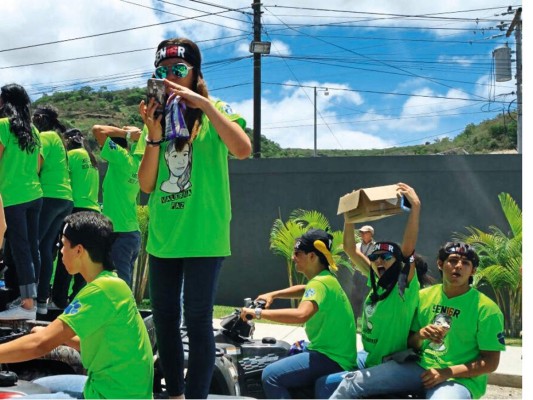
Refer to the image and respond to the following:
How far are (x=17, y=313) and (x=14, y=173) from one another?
3.46 ft

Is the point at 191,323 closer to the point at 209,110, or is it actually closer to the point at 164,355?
the point at 164,355

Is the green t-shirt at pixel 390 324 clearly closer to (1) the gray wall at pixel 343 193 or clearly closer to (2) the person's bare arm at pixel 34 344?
(2) the person's bare arm at pixel 34 344

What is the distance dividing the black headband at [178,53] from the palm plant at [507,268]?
22.3 feet

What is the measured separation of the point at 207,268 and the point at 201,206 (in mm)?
292

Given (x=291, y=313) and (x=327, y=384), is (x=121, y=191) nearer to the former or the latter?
(x=291, y=313)

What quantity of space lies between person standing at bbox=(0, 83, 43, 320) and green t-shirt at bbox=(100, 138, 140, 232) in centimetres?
85

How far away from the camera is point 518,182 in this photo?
10461 millimetres

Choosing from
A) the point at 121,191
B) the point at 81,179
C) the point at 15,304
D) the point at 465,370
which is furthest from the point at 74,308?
the point at 81,179

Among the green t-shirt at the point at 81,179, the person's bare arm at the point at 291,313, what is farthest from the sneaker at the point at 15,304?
the person's bare arm at the point at 291,313

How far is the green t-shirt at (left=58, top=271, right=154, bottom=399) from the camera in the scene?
274 centimetres

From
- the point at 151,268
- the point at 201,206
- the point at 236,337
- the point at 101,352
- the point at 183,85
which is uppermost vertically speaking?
the point at 183,85

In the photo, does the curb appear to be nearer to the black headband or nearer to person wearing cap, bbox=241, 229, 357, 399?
person wearing cap, bbox=241, 229, 357, 399

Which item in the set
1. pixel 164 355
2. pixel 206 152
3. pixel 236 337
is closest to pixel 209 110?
pixel 206 152

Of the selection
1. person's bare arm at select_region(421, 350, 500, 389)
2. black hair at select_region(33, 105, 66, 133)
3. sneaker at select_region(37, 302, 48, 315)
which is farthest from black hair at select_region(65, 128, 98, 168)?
person's bare arm at select_region(421, 350, 500, 389)
